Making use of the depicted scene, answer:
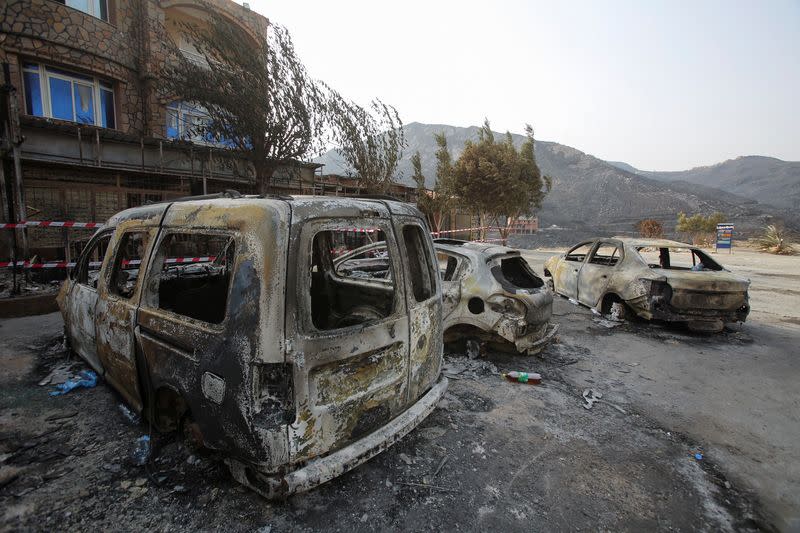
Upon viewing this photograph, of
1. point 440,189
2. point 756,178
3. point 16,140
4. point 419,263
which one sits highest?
point 756,178

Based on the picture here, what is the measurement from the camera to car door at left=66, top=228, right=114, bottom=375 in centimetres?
348

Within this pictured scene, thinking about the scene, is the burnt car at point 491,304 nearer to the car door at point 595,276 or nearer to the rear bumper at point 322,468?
the rear bumper at point 322,468

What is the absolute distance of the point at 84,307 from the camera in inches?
142

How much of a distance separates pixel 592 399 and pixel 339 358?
3.20 metres

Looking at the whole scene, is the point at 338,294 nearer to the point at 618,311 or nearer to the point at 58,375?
the point at 58,375

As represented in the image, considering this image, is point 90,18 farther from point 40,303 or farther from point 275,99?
point 40,303

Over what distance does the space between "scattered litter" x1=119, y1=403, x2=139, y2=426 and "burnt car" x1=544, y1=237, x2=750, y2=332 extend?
710cm

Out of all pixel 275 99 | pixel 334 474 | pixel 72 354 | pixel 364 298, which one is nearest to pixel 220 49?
pixel 275 99

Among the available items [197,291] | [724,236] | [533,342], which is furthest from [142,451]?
[724,236]

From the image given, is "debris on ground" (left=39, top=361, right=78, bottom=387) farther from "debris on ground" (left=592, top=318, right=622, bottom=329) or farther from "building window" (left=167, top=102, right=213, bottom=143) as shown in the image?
"building window" (left=167, top=102, right=213, bottom=143)

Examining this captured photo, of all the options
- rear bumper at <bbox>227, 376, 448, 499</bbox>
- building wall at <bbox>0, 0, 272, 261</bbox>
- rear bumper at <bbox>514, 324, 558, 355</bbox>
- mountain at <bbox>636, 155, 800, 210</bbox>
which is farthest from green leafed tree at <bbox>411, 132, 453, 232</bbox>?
mountain at <bbox>636, 155, 800, 210</bbox>

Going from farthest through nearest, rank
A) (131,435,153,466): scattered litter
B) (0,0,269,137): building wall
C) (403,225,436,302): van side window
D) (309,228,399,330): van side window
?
(0,0,269,137): building wall → (309,228,399,330): van side window → (403,225,436,302): van side window → (131,435,153,466): scattered litter

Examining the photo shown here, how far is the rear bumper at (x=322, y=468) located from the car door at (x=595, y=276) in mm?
5946

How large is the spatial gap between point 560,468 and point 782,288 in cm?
1252
